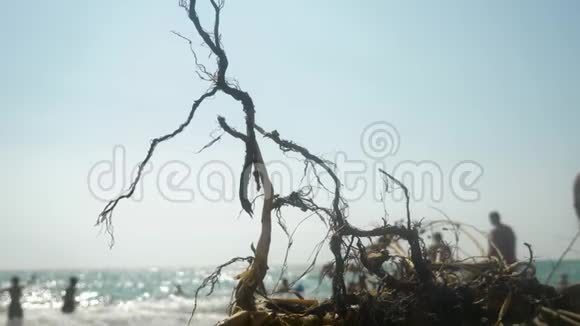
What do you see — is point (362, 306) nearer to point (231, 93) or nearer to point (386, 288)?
point (386, 288)

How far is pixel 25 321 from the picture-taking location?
61.8ft

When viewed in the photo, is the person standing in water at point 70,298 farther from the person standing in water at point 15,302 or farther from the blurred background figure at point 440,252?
the blurred background figure at point 440,252

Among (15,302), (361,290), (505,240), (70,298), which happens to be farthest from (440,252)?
(70,298)

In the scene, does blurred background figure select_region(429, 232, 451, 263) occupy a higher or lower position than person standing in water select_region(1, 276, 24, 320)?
higher

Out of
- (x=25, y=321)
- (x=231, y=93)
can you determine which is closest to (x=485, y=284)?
(x=231, y=93)

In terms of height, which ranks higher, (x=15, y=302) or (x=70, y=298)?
(x=15, y=302)

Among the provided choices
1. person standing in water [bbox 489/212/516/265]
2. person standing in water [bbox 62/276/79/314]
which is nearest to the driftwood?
person standing in water [bbox 489/212/516/265]

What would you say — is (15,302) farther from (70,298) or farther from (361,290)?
(361,290)

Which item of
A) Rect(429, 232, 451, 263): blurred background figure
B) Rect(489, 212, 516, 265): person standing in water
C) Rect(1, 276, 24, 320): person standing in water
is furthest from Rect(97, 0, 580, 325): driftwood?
Rect(1, 276, 24, 320): person standing in water

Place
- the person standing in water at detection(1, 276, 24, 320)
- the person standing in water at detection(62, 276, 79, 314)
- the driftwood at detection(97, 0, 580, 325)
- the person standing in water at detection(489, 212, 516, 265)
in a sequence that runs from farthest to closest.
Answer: the person standing in water at detection(62, 276, 79, 314)
the person standing in water at detection(1, 276, 24, 320)
the person standing in water at detection(489, 212, 516, 265)
the driftwood at detection(97, 0, 580, 325)

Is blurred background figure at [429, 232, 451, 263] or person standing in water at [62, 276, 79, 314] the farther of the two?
person standing in water at [62, 276, 79, 314]

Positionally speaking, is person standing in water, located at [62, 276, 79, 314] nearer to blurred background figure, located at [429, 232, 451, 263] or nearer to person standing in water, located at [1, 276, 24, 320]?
person standing in water, located at [1, 276, 24, 320]

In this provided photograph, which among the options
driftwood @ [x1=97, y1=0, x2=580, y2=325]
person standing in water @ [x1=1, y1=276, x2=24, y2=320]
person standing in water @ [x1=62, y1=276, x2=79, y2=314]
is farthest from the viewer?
person standing in water @ [x1=62, y1=276, x2=79, y2=314]

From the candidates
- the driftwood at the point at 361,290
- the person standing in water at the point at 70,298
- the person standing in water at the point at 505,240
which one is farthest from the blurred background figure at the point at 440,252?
the person standing in water at the point at 70,298
